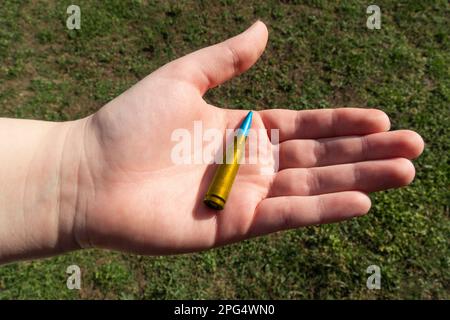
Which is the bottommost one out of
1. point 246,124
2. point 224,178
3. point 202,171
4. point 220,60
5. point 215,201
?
point 215,201

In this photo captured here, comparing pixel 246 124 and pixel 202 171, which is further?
pixel 246 124

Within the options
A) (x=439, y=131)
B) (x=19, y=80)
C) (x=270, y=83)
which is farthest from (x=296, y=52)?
(x=19, y=80)

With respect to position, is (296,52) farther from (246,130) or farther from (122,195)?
(122,195)

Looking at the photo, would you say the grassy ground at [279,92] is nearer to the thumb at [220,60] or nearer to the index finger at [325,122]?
the index finger at [325,122]

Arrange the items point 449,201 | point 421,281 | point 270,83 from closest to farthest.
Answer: point 421,281
point 449,201
point 270,83

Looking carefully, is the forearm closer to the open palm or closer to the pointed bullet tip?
the open palm

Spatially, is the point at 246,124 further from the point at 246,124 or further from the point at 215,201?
the point at 215,201

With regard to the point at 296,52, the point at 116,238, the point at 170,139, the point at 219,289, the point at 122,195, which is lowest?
the point at 219,289

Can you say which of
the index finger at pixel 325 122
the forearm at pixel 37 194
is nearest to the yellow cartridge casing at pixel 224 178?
the index finger at pixel 325 122

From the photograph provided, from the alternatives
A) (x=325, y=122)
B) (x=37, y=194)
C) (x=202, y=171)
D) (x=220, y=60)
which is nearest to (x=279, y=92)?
(x=325, y=122)
